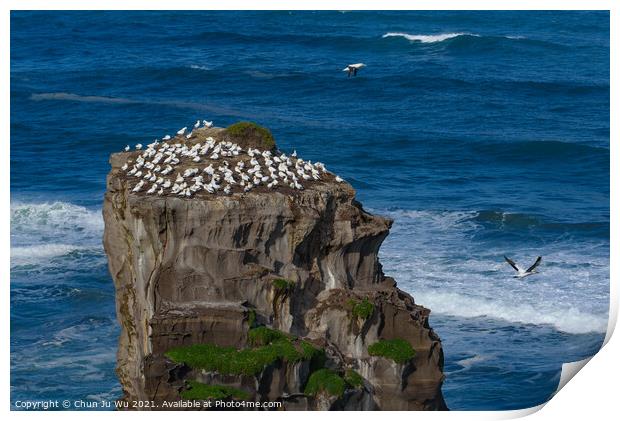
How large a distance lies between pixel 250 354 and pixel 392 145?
53.8 metres

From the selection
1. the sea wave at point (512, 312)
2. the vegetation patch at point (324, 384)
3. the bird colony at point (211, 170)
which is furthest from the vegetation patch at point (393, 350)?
the sea wave at point (512, 312)

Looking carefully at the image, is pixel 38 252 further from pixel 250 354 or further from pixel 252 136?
pixel 250 354

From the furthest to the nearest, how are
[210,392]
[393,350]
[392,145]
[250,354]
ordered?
1. [392,145]
2. [393,350]
3. [250,354]
4. [210,392]

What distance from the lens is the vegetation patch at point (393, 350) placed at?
1493 inches

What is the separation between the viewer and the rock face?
3591 centimetres

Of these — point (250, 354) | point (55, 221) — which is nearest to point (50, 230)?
point (55, 221)

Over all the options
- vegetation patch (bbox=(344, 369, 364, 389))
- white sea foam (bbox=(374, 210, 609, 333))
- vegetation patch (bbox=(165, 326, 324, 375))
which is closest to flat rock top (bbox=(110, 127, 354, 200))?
vegetation patch (bbox=(165, 326, 324, 375))

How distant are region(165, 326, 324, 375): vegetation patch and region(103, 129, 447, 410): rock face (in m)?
0.14

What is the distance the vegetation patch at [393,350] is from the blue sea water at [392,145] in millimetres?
11373

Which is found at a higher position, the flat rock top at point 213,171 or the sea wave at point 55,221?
the flat rock top at point 213,171

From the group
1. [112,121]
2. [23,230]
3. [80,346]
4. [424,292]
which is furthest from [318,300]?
[112,121]

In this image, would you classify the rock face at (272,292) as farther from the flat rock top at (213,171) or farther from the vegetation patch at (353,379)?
the flat rock top at (213,171)

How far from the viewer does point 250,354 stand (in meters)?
35.5

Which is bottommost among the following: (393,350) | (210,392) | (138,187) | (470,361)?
(470,361)
